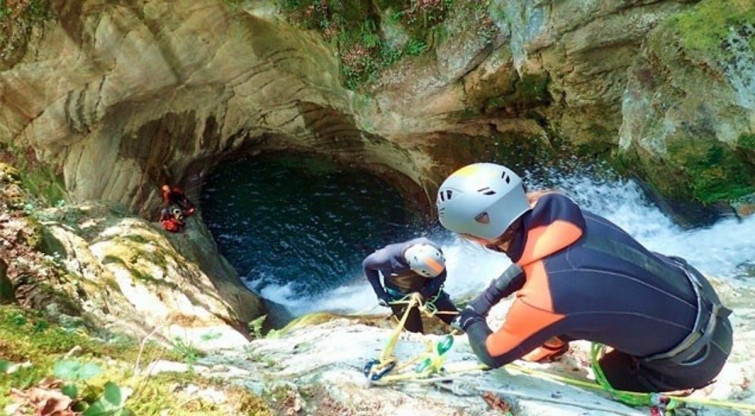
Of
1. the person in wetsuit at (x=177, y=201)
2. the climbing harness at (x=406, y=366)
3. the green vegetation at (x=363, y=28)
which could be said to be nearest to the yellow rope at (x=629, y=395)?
the climbing harness at (x=406, y=366)

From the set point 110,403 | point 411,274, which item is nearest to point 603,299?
point 110,403

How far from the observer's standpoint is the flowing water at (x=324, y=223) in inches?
363

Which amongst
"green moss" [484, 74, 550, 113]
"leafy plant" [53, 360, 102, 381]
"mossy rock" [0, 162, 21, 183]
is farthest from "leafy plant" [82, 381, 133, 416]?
"green moss" [484, 74, 550, 113]

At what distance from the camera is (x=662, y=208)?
26.2 ft

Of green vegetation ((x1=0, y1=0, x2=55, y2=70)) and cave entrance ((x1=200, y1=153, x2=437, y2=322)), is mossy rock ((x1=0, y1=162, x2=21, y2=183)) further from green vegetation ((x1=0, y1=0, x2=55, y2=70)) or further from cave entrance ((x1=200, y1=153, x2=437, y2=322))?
cave entrance ((x1=200, y1=153, x2=437, y2=322))

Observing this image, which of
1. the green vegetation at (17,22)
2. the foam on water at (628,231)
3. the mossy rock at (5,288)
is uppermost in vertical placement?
the green vegetation at (17,22)

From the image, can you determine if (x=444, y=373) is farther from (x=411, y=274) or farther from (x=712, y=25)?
(x=712, y=25)

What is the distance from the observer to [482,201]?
109 inches

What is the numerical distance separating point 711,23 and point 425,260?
13.7 ft

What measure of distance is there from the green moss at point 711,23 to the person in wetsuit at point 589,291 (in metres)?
4.17

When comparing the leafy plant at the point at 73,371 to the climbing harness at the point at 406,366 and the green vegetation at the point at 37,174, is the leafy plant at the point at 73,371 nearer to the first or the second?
A: the climbing harness at the point at 406,366

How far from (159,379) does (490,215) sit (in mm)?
1714

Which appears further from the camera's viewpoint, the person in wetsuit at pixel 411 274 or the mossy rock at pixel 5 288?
the person in wetsuit at pixel 411 274

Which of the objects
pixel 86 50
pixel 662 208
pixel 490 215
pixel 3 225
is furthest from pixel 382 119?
pixel 490 215
